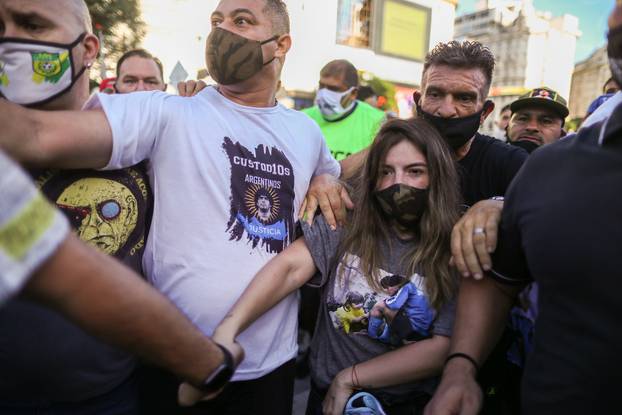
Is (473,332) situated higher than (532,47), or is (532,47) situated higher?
(532,47)

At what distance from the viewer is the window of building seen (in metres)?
22.3

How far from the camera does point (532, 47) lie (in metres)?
39.5

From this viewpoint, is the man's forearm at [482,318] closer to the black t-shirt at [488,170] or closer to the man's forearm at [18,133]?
the black t-shirt at [488,170]

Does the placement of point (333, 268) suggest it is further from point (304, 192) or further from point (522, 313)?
point (522, 313)

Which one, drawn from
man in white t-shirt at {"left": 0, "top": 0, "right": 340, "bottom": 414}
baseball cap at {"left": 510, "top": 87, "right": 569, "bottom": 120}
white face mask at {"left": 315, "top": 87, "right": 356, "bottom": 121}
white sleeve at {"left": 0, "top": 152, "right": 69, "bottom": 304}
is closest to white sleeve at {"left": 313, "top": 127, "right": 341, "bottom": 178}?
man in white t-shirt at {"left": 0, "top": 0, "right": 340, "bottom": 414}

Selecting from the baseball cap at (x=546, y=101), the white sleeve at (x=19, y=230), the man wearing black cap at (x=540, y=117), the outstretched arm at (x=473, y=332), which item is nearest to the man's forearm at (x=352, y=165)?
the outstretched arm at (x=473, y=332)

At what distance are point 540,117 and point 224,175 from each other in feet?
9.58

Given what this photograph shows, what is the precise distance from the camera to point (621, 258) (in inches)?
37.5

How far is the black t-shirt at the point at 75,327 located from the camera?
3.84 ft

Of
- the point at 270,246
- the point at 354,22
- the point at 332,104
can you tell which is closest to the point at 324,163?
the point at 270,246

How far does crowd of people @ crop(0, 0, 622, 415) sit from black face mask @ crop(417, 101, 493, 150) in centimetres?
1

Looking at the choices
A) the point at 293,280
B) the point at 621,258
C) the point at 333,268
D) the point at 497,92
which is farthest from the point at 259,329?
the point at 497,92

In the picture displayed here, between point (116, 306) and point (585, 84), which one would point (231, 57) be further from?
point (585, 84)

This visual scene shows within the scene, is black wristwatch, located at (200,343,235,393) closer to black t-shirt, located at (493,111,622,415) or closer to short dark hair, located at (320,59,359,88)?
black t-shirt, located at (493,111,622,415)
